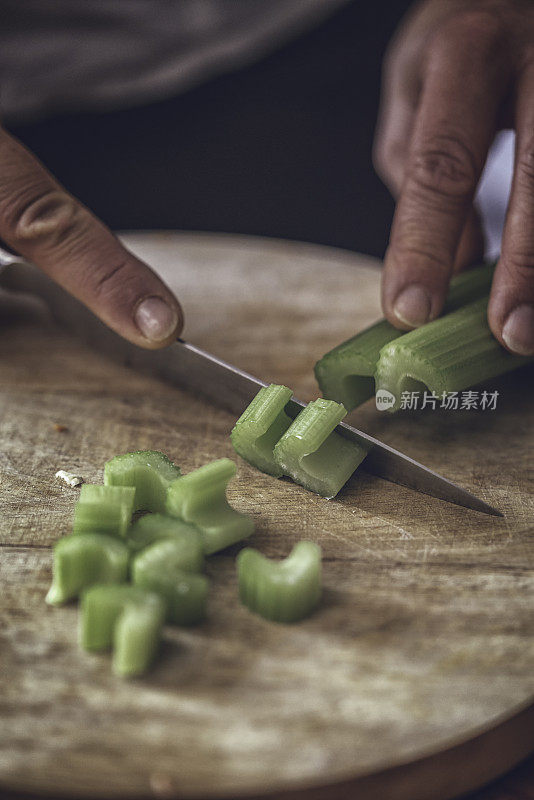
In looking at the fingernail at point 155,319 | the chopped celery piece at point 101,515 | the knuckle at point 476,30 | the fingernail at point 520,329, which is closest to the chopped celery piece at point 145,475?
the chopped celery piece at point 101,515

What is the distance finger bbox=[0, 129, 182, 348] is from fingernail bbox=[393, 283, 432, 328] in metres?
0.61

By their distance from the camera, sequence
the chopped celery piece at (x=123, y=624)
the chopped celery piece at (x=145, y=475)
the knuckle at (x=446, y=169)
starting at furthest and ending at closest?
the knuckle at (x=446, y=169) → the chopped celery piece at (x=145, y=475) → the chopped celery piece at (x=123, y=624)

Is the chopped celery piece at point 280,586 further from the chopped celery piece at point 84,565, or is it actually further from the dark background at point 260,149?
the dark background at point 260,149

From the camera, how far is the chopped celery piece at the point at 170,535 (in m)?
1.51

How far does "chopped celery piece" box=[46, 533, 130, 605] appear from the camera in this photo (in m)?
1.45

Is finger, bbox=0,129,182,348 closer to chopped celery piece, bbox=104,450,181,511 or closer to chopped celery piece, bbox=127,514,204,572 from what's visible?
chopped celery piece, bbox=104,450,181,511

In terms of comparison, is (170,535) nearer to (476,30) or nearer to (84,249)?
(84,249)

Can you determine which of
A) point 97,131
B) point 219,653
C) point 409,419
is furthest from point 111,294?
point 97,131

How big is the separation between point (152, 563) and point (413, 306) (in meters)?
1.09

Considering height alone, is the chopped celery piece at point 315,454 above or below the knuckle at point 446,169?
below

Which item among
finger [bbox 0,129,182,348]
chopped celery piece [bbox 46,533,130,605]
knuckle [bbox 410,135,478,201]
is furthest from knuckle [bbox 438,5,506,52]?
chopped celery piece [bbox 46,533,130,605]

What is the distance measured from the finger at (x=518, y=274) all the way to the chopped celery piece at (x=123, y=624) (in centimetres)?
122

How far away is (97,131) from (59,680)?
314 cm

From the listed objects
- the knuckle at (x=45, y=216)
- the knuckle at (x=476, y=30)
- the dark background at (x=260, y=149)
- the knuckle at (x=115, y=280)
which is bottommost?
the dark background at (x=260, y=149)
